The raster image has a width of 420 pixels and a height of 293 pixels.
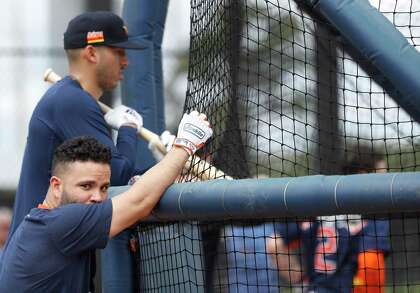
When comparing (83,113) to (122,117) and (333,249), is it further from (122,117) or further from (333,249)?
(333,249)

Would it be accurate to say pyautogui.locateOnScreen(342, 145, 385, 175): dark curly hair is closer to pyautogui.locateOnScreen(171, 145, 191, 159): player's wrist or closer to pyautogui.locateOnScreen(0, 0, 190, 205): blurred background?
pyautogui.locateOnScreen(171, 145, 191, 159): player's wrist

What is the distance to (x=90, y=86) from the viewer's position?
5199 mm

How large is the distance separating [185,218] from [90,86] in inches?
42.1

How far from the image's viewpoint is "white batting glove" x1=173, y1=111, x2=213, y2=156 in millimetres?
4469

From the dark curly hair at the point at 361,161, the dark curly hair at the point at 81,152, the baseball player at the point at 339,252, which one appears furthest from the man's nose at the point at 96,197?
the dark curly hair at the point at 361,161

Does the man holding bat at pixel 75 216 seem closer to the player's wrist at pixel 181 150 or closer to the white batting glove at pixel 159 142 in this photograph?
the player's wrist at pixel 181 150

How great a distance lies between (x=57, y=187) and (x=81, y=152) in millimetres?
164

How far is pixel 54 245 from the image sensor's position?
428cm

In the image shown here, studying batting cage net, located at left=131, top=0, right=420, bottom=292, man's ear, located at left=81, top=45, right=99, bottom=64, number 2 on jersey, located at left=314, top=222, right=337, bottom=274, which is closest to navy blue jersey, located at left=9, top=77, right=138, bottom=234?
Answer: man's ear, located at left=81, top=45, right=99, bottom=64

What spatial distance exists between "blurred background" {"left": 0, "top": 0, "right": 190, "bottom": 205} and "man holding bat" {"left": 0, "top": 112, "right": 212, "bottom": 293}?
678cm

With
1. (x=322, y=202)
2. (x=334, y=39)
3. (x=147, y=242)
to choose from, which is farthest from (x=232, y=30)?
(x=322, y=202)

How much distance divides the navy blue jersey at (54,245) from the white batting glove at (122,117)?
3.17ft

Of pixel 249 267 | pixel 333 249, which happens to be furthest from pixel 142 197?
pixel 333 249

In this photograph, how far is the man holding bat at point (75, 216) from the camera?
428 centimetres
